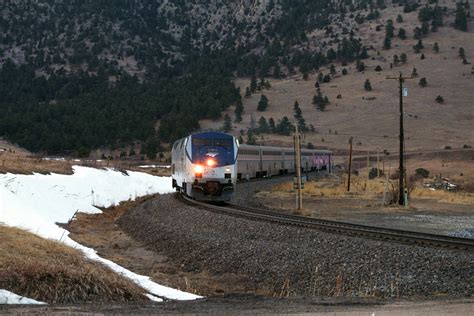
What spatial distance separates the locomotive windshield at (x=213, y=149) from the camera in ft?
101

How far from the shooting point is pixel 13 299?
29.1 feet

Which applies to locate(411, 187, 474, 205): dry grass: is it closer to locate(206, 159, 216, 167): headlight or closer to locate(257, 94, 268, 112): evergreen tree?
locate(206, 159, 216, 167): headlight

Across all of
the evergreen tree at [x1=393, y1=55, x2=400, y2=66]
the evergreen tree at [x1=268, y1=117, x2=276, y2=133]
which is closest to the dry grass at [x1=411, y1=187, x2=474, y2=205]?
the evergreen tree at [x1=268, y1=117, x2=276, y2=133]

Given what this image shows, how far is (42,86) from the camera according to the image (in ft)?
622

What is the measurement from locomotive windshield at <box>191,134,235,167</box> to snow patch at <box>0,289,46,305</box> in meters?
21.6

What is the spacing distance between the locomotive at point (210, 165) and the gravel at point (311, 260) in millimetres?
8598

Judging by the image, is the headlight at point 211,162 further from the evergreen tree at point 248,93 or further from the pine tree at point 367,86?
the evergreen tree at point 248,93

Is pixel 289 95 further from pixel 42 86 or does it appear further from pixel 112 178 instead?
pixel 112 178

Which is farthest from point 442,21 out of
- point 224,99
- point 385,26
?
point 224,99

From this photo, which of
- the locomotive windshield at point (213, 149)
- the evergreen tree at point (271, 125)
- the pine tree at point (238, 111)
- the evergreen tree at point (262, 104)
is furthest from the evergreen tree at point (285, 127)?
the locomotive windshield at point (213, 149)

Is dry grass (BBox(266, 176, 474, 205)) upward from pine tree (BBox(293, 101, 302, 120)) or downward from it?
downward

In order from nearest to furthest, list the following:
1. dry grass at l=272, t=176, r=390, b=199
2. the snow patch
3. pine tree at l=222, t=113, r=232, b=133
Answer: the snow patch < dry grass at l=272, t=176, r=390, b=199 < pine tree at l=222, t=113, r=232, b=133

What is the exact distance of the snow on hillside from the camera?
15836 mm

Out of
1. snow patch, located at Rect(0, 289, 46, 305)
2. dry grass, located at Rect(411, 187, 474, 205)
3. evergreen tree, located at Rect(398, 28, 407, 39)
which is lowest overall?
dry grass, located at Rect(411, 187, 474, 205)
